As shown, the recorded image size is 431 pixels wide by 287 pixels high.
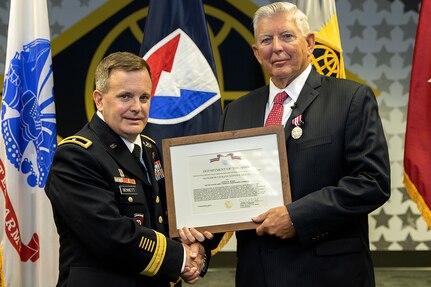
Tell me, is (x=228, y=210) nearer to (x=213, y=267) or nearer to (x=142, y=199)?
(x=142, y=199)

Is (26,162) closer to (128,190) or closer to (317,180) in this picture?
(128,190)

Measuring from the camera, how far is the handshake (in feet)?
6.69

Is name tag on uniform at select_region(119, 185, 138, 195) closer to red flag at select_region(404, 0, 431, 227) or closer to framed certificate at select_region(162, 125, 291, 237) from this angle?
framed certificate at select_region(162, 125, 291, 237)

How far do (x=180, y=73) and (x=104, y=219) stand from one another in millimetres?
1703

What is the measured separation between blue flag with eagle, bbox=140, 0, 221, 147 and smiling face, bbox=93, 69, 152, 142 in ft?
4.20

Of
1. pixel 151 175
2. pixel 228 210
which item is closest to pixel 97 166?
pixel 151 175

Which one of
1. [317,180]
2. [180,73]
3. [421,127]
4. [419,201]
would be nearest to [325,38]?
[421,127]

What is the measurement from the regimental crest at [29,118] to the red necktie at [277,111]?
5.45 ft

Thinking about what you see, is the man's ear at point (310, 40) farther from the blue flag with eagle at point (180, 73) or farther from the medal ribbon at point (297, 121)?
the blue flag with eagle at point (180, 73)

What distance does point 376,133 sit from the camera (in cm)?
199

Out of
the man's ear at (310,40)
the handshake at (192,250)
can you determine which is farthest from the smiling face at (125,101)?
the man's ear at (310,40)

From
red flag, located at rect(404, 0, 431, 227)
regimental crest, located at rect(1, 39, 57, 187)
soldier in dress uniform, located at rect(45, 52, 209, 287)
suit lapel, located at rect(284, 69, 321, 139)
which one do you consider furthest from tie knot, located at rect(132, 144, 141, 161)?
red flag, located at rect(404, 0, 431, 227)

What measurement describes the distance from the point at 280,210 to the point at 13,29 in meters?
2.25

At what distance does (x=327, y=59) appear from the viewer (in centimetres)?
331
